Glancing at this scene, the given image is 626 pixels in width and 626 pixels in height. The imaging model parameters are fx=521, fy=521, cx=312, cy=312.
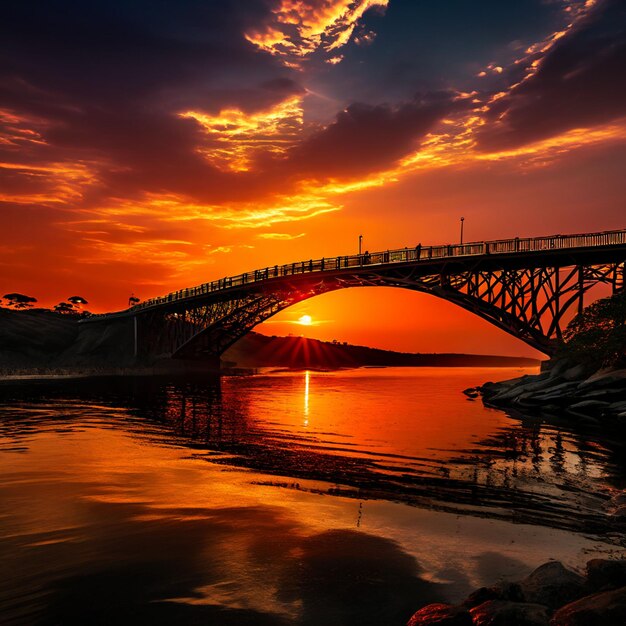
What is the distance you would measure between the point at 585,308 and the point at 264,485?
34824mm

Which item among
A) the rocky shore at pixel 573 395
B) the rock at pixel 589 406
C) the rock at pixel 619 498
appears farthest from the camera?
the rock at pixel 589 406

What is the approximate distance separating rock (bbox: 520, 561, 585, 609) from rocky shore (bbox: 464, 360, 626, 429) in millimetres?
22656

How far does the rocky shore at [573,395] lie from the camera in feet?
91.6

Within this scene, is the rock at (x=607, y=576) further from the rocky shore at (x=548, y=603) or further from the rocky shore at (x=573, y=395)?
the rocky shore at (x=573, y=395)

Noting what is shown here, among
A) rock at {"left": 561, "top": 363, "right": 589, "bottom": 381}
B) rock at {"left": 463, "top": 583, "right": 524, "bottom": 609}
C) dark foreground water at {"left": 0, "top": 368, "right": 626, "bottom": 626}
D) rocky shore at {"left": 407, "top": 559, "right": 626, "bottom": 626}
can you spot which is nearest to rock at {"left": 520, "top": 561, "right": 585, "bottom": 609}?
rocky shore at {"left": 407, "top": 559, "right": 626, "bottom": 626}

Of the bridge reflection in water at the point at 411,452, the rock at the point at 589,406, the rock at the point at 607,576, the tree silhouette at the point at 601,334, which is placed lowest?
the bridge reflection in water at the point at 411,452

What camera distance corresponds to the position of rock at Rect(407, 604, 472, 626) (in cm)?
566

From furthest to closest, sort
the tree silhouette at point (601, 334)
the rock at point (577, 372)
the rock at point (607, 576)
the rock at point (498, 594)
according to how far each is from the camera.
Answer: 1. the rock at point (577, 372)
2. the tree silhouette at point (601, 334)
3. the rock at point (607, 576)
4. the rock at point (498, 594)

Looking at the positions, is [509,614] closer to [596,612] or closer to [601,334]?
[596,612]

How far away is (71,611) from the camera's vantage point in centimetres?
637

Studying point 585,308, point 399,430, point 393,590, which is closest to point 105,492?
point 393,590

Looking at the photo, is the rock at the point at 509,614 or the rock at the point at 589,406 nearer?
the rock at the point at 509,614

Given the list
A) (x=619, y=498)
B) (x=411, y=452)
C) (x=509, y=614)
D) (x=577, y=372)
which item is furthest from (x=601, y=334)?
(x=509, y=614)

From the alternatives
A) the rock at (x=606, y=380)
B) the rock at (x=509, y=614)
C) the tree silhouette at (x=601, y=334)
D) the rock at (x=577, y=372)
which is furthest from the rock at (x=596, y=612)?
the rock at (x=577, y=372)
